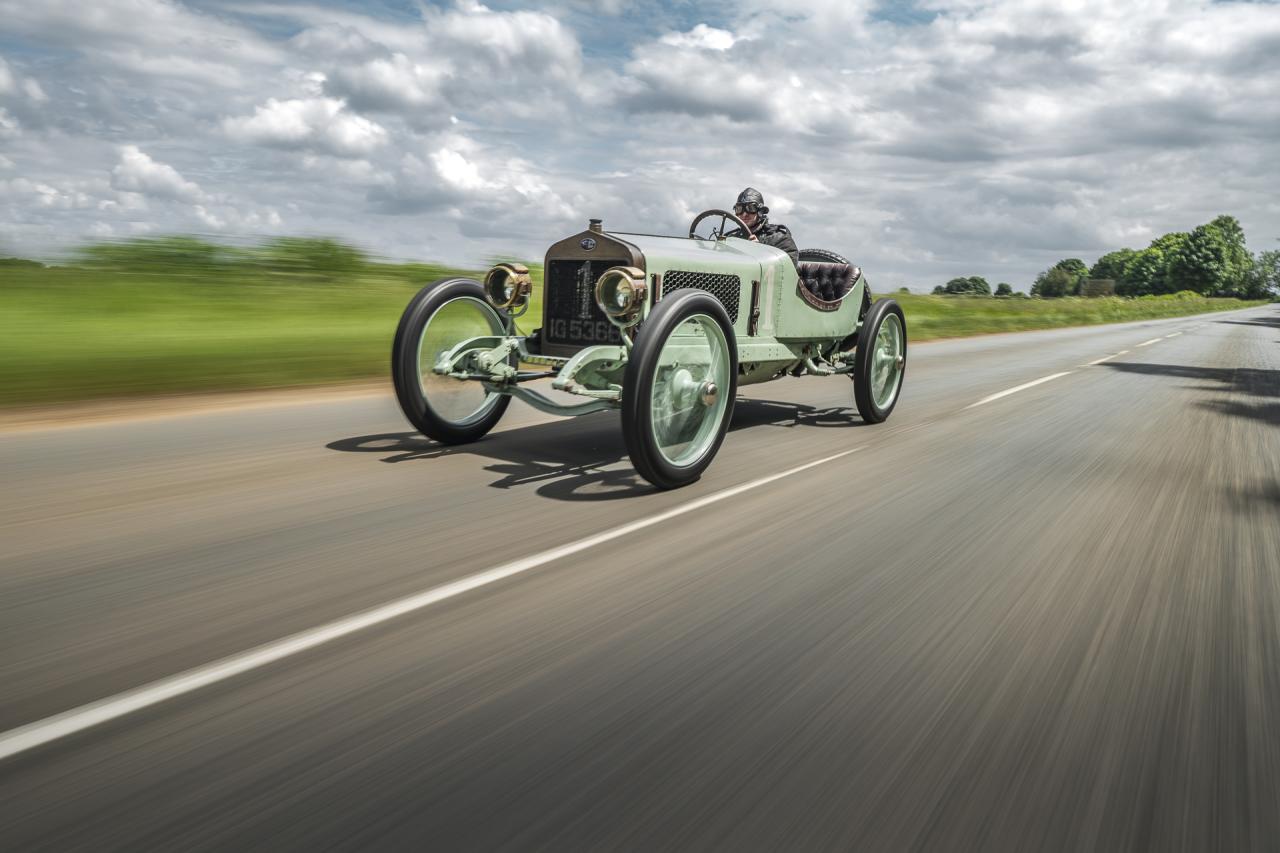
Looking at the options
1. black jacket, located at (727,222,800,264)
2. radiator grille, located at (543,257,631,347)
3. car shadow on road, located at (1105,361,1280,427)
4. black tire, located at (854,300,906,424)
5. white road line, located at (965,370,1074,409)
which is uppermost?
black jacket, located at (727,222,800,264)

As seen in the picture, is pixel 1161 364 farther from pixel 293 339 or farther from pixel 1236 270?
pixel 1236 270

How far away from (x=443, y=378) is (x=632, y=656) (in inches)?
147

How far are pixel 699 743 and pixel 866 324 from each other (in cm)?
594

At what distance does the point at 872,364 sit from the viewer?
8.00 m

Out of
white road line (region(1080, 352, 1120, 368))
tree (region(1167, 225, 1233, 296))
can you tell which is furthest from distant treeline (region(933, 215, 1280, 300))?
white road line (region(1080, 352, 1120, 368))

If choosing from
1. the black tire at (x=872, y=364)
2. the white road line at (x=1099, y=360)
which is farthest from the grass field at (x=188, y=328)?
the white road line at (x=1099, y=360)

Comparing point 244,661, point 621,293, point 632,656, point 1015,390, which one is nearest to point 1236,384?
point 1015,390

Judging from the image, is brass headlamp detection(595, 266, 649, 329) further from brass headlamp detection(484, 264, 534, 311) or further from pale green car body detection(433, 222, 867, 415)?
brass headlamp detection(484, 264, 534, 311)

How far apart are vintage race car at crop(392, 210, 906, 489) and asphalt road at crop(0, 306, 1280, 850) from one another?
43cm

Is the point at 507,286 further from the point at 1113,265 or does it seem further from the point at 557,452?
the point at 1113,265

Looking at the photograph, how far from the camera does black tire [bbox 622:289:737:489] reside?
5.01 m

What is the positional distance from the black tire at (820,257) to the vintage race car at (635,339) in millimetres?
656

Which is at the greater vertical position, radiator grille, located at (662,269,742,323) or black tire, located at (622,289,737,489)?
radiator grille, located at (662,269,742,323)

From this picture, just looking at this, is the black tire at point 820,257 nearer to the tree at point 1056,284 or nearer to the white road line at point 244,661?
the white road line at point 244,661
